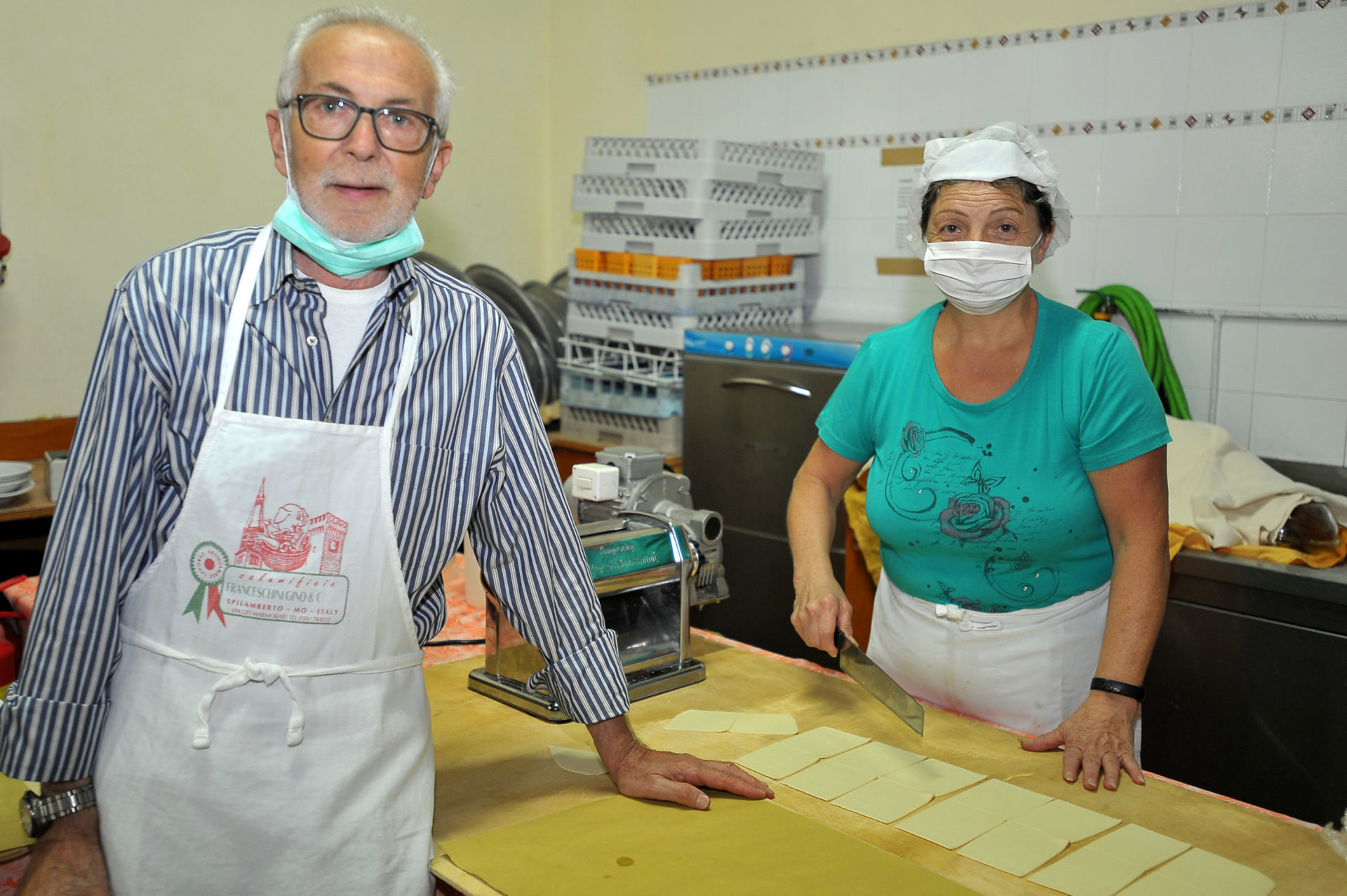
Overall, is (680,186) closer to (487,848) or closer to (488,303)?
(488,303)

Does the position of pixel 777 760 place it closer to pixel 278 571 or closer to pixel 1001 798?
pixel 1001 798

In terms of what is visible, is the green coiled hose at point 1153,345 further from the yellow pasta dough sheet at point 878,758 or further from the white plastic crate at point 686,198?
the yellow pasta dough sheet at point 878,758

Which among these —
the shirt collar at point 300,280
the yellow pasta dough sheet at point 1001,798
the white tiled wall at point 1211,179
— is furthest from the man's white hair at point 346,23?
the white tiled wall at point 1211,179

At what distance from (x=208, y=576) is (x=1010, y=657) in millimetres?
1310

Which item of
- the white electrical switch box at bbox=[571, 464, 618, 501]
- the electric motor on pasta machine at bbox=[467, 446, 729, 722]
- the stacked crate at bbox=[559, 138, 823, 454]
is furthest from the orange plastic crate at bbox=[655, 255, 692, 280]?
the white electrical switch box at bbox=[571, 464, 618, 501]

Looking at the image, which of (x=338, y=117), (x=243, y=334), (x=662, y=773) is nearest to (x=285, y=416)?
(x=243, y=334)

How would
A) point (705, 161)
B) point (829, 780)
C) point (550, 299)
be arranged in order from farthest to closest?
1. point (550, 299)
2. point (705, 161)
3. point (829, 780)

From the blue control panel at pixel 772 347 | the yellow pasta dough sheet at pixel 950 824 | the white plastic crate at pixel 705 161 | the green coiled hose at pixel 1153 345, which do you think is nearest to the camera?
the yellow pasta dough sheet at pixel 950 824

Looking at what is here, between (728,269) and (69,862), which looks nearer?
(69,862)

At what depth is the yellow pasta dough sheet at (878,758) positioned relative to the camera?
59.1 inches

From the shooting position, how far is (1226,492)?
108 inches

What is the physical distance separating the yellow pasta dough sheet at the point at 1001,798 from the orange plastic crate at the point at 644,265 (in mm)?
2625

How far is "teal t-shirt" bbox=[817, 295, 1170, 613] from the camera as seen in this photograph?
1732mm

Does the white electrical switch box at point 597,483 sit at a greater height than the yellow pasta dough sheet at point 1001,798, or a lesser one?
greater
